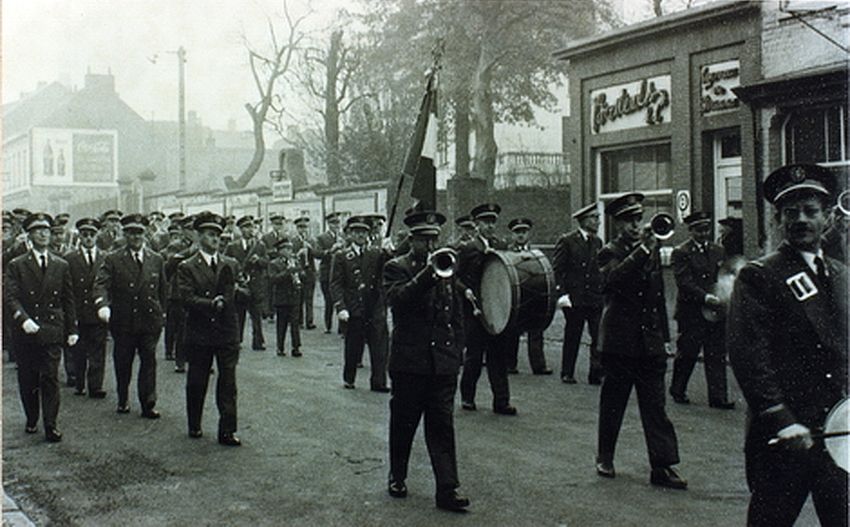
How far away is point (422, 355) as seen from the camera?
19.9 ft

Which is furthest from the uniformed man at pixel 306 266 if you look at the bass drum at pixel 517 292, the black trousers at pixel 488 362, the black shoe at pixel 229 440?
the black shoe at pixel 229 440

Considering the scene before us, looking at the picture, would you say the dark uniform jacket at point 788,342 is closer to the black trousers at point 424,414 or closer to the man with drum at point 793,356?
the man with drum at point 793,356

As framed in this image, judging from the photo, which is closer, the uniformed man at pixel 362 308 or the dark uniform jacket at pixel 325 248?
the uniformed man at pixel 362 308

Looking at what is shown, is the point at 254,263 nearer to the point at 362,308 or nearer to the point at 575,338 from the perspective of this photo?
the point at 362,308

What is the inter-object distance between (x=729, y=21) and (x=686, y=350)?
7814mm

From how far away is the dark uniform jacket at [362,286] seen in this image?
1066cm

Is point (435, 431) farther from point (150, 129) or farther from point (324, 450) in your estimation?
point (150, 129)

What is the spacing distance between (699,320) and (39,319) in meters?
6.35

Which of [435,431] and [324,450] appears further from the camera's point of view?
[324,450]

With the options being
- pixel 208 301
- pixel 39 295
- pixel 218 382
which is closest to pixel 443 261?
pixel 208 301

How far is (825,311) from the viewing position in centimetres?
391

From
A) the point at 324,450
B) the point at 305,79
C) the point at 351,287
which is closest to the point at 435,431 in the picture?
the point at 324,450

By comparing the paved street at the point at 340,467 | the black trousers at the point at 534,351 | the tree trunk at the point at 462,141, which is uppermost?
the tree trunk at the point at 462,141

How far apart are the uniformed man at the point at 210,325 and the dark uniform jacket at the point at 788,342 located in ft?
16.0
